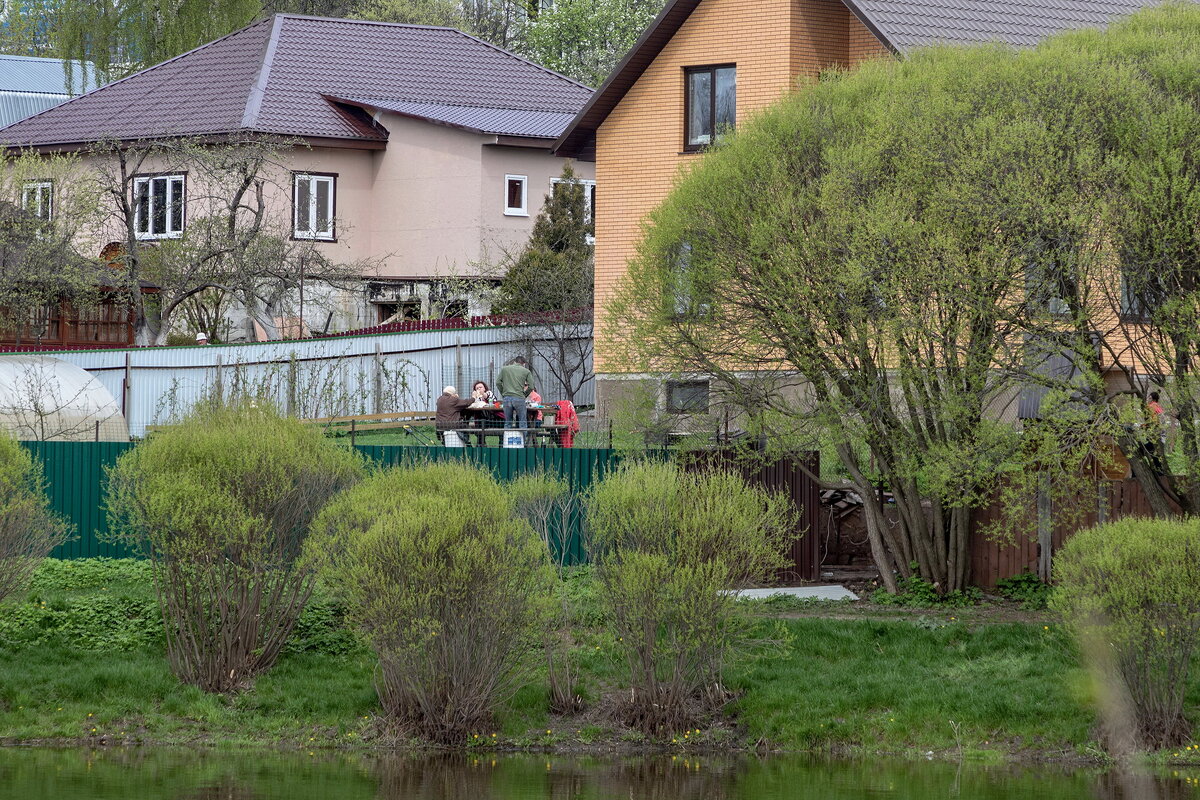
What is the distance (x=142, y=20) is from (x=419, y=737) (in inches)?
1455

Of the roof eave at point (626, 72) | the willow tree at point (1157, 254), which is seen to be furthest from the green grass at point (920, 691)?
the roof eave at point (626, 72)

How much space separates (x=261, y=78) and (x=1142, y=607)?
32581mm

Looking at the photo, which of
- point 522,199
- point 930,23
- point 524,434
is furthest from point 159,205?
point 930,23

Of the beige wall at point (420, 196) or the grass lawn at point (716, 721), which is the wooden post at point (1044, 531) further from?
the beige wall at point (420, 196)

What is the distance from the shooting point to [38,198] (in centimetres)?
3725

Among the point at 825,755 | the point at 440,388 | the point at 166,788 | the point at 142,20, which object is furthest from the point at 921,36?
the point at 142,20

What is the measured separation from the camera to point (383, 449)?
2050 centimetres

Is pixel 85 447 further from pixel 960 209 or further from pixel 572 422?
pixel 960 209

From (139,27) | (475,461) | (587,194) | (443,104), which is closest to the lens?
(475,461)

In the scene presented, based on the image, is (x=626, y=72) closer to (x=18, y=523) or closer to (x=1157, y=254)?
(x=1157, y=254)

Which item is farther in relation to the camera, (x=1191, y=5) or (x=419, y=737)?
(x=1191, y=5)

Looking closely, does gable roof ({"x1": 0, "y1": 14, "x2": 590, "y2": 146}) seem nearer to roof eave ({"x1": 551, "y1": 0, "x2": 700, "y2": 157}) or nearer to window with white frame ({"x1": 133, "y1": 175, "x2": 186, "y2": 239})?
window with white frame ({"x1": 133, "y1": 175, "x2": 186, "y2": 239})

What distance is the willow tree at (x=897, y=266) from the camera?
53.5 ft

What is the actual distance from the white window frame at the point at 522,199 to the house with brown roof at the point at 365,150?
0.08 feet
